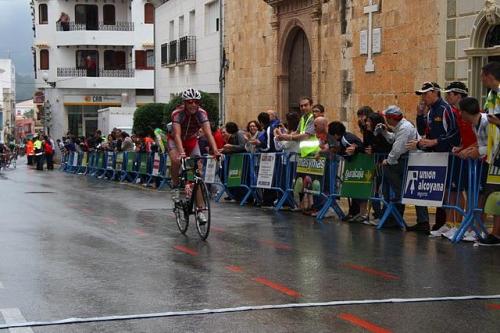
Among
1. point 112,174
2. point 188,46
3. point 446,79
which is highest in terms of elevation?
point 188,46

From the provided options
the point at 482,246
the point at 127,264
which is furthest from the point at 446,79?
the point at 127,264

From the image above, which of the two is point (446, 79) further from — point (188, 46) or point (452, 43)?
point (188, 46)

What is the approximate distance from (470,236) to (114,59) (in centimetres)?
5594

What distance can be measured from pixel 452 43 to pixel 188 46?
2214 cm

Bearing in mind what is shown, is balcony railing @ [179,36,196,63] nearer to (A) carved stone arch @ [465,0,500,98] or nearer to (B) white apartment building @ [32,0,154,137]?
(A) carved stone arch @ [465,0,500,98]

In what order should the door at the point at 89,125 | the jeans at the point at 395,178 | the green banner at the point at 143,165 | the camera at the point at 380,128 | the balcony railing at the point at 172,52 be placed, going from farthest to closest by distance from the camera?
1. the door at the point at 89,125
2. the balcony railing at the point at 172,52
3. the green banner at the point at 143,165
4. the camera at the point at 380,128
5. the jeans at the point at 395,178

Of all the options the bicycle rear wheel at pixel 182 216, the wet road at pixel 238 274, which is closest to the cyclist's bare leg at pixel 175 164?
the bicycle rear wheel at pixel 182 216

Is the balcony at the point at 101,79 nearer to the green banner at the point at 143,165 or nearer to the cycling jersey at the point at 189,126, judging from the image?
the green banner at the point at 143,165

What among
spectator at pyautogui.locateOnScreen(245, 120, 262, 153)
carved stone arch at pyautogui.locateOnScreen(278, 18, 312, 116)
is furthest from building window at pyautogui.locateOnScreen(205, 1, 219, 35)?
spectator at pyautogui.locateOnScreen(245, 120, 262, 153)

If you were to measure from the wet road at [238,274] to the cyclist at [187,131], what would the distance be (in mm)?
980

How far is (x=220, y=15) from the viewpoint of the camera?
107 feet

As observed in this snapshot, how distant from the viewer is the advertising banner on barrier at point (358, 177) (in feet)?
44.2

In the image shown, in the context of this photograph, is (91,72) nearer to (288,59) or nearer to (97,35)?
(97,35)

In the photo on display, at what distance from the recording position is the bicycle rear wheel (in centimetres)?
1195
